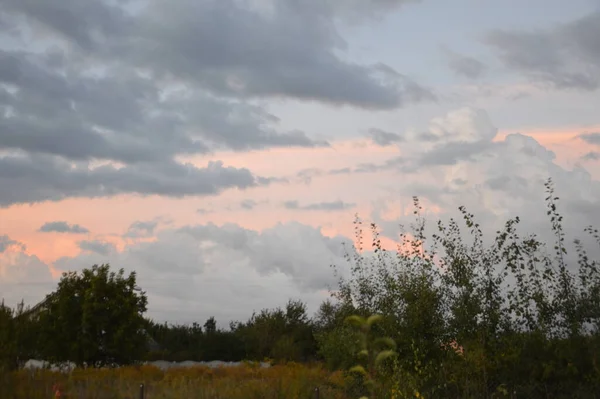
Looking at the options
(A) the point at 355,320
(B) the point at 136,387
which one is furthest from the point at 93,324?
(A) the point at 355,320

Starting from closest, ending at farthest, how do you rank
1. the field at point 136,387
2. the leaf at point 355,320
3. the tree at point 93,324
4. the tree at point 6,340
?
1. the leaf at point 355,320
2. the tree at point 6,340
3. the field at point 136,387
4. the tree at point 93,324

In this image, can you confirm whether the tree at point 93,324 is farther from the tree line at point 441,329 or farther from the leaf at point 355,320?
the leaf at point 355,320

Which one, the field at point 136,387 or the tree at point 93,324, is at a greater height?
the tree at point 93,324

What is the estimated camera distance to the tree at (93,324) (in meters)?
21.0

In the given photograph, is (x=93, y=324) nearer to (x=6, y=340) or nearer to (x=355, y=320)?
(x=6, y=340)

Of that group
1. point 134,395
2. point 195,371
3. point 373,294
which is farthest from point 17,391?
point 373,294

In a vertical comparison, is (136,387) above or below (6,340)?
below

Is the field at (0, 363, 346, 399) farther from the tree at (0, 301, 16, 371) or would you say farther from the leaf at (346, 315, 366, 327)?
the leaf at (346, 315, 366, 327)

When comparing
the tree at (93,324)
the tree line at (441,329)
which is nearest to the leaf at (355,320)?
the tree line at (441,329)

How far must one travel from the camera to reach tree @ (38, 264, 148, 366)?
826 inches

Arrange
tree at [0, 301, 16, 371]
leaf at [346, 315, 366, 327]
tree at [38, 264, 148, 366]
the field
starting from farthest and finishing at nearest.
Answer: tree at [38, 264, 148, 366] < the field < tree at [0, 301, 16, 371] < leaf at [346, 315, 366, 327]

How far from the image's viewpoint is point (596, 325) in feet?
53.4

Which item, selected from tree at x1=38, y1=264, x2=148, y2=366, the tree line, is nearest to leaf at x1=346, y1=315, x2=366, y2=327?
the tree line

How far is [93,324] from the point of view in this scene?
21219mm
